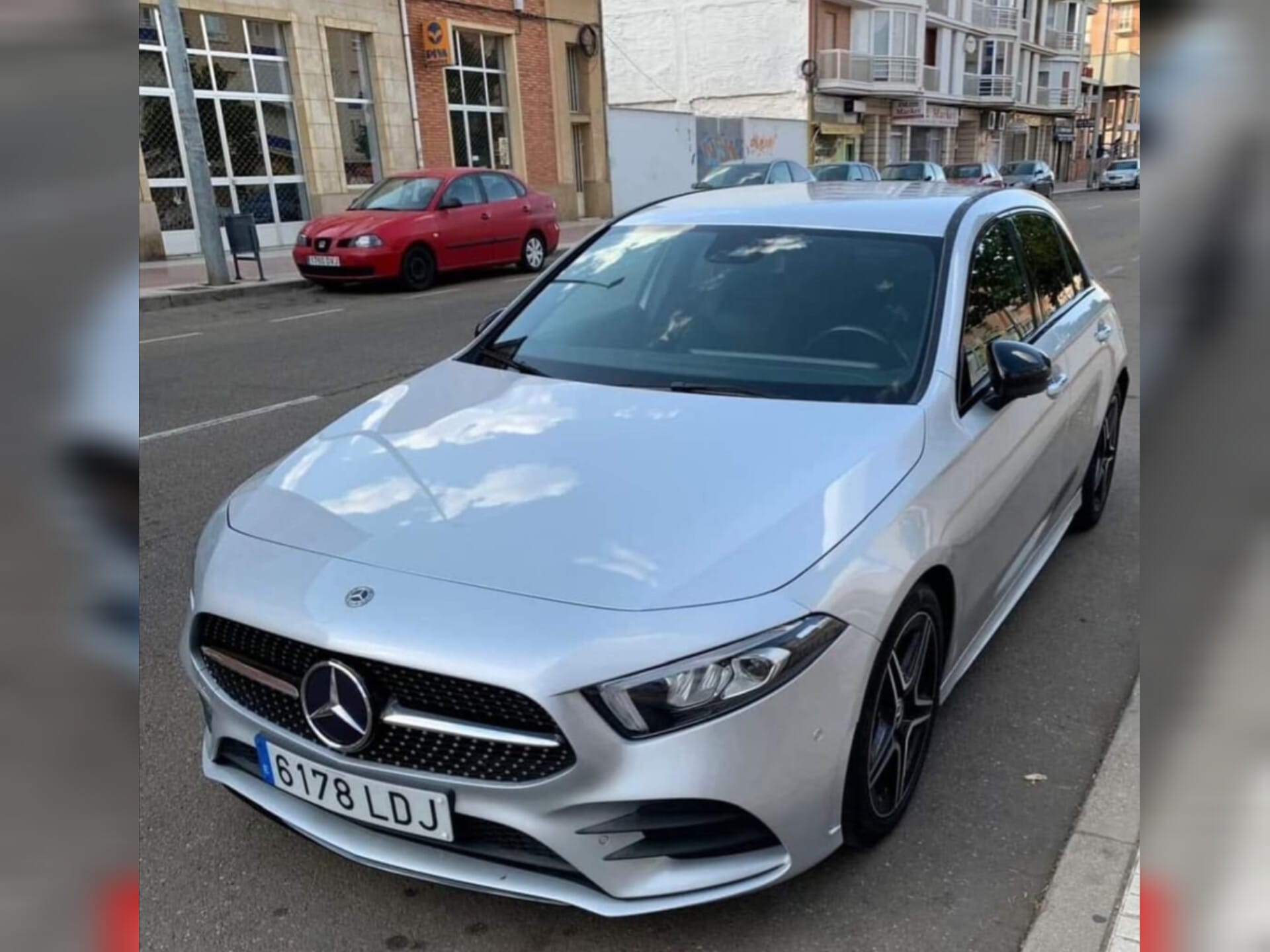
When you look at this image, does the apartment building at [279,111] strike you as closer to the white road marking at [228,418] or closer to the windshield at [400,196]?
the windshield at [400,196]

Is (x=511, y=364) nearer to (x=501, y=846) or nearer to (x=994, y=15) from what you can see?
(x=501, y=846)

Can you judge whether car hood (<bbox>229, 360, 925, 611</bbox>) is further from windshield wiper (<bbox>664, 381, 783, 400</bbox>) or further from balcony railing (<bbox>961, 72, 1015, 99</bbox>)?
balcony railing (<bbox>961, 72, 1015, 99</bbox>)

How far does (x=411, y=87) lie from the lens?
20969 mm

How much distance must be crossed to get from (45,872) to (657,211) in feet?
11.5

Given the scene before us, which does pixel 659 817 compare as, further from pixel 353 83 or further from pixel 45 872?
pixel 353 83

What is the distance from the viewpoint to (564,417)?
2.83 meters

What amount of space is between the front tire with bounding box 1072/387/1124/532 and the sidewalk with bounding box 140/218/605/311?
11128 mm

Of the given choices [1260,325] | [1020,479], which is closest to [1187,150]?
[1260,325]

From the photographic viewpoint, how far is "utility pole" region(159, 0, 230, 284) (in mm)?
12648

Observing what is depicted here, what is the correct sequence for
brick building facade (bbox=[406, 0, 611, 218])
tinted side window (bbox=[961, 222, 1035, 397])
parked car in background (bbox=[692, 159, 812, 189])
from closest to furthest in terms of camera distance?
tinted side window (bbox=[961, 222, 1035, 397]), parked car in background (bbox=[692, 159, 812, 189]), brick building facade (bbox=[406, 0, 611, 218])

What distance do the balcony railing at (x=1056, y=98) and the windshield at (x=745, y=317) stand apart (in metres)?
63.9

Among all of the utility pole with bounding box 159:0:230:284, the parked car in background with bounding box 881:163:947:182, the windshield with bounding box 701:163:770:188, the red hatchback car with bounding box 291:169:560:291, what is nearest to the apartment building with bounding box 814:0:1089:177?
the parked car in background with bounding box 881:163:947:182

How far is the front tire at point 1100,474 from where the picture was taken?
4.43 m

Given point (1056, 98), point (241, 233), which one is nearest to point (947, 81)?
point (1056, 98)
